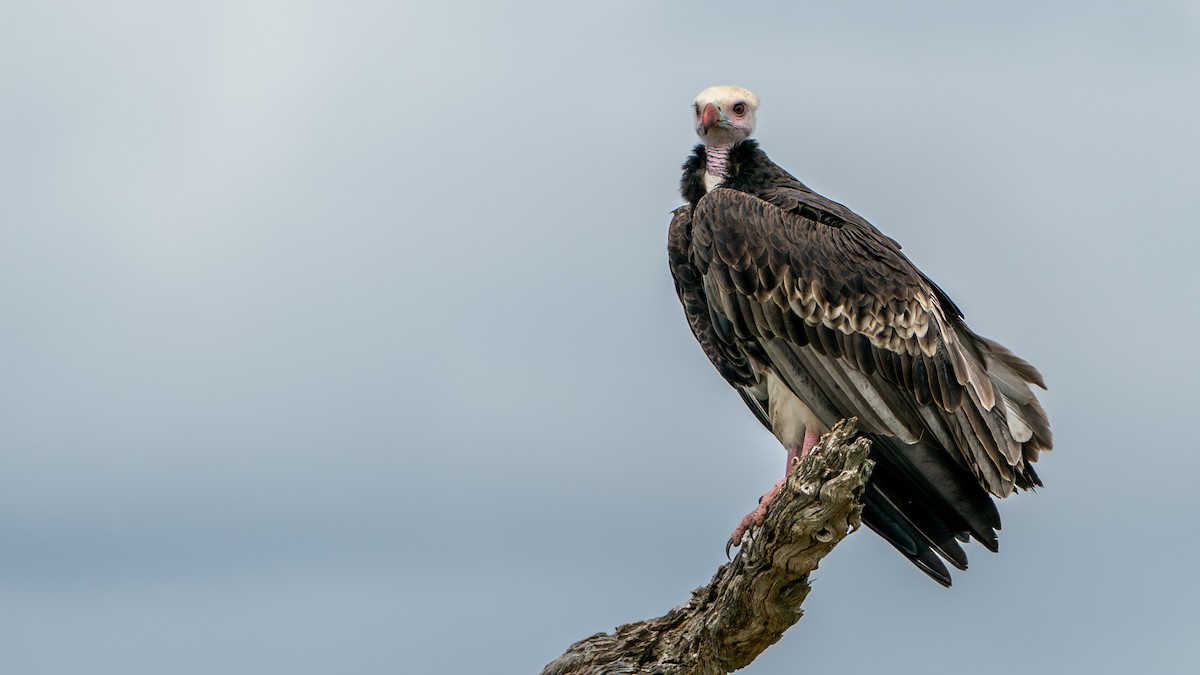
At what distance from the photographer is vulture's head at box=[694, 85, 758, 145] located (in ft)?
49.6

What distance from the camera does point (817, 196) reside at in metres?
14.9

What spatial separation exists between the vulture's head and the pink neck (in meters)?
0.05

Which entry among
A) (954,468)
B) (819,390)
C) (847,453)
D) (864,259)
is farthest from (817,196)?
(847,453)

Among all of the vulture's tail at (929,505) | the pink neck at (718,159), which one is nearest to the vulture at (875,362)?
the vulture's tail at (929,505)

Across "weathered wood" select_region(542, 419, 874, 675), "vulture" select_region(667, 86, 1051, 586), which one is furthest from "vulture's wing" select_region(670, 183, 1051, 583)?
"weathered wood" select_region(542, 419, 874, 675)

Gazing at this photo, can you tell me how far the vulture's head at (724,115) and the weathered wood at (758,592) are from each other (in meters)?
4.66

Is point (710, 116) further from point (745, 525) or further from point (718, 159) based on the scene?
point (745, 525)

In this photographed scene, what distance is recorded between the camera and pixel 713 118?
49.4 ft

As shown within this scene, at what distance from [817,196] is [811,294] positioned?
1.42 meters

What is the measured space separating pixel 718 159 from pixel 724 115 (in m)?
0.45

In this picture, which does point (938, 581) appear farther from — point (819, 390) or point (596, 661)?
point (596, 661)

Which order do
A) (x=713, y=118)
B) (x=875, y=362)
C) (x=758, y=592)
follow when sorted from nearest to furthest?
(x=758, y=592) < (x=875, y=362) < (x=713, y=118)

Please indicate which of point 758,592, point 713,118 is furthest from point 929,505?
point 713,118

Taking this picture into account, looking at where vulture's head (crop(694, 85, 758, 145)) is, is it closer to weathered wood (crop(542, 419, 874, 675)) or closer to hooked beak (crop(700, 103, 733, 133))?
hooked beak (crop(700, 103, 733, 133))
